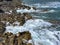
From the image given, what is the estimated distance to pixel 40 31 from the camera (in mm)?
28125

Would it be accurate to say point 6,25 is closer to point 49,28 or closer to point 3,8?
point 49,28

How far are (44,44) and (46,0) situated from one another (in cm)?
5004

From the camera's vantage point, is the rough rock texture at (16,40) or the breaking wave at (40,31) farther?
the breaking wave at (40,31)

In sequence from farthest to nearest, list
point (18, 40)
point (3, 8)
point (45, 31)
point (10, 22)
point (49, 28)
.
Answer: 1. point (3, 8)
2. point (10, 22)
3. point (49, 28)
4. point (45, 31)
5. point (18, 40)

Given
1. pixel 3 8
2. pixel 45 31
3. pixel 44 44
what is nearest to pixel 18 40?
pixel 44 44

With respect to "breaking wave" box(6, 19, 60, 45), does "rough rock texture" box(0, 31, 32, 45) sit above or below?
above

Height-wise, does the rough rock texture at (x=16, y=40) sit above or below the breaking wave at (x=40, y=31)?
above

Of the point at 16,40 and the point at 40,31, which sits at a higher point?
the point at 16,40

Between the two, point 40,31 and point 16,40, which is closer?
point 16,40

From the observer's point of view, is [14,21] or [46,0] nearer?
[14,21]

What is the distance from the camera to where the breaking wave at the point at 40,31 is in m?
23.8

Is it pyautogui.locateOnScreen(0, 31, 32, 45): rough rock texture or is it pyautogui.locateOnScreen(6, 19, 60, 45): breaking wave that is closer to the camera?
pyautogui.locateOnScreen(0, 31, 32, 45): rough rock texture

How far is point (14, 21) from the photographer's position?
3219 centimetres

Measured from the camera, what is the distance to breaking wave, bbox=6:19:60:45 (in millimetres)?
23808
